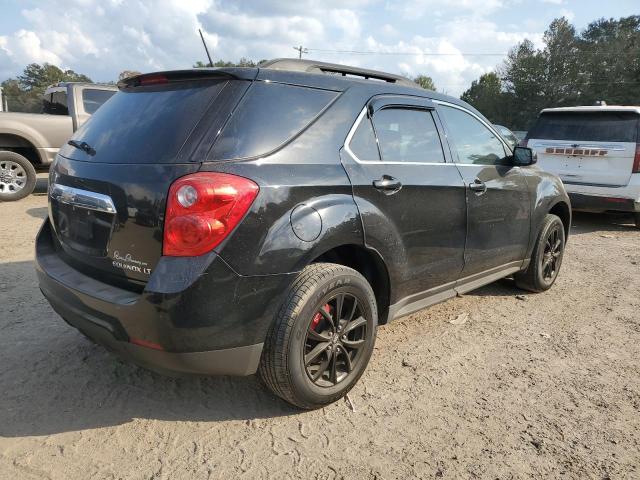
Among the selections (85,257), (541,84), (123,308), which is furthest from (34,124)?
(541,84)

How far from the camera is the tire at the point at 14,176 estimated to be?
7938 millimetres

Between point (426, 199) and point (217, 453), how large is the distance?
1851mm

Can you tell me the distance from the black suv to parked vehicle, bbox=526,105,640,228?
5161mm

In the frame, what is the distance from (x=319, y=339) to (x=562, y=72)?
231 ft

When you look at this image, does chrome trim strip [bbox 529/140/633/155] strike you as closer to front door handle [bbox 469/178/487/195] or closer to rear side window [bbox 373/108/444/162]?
front door handle [bbox 469/178/487/195]

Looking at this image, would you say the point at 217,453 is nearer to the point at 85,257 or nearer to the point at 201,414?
the point at 201,414

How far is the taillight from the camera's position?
82.4 inches

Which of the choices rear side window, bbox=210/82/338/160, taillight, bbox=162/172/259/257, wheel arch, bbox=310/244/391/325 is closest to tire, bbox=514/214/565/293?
wheel arch, bbox=310/244/391/325

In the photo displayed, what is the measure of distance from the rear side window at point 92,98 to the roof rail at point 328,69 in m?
6.83

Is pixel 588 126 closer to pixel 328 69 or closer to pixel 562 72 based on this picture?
pixel 328 69

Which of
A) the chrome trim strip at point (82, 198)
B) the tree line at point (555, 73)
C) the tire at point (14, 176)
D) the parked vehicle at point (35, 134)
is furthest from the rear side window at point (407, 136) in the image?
the tree line at point (555, 73)

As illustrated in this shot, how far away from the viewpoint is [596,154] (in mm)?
7242

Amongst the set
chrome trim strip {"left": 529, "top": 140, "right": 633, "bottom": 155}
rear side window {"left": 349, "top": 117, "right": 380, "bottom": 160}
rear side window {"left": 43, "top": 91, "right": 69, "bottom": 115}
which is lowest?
chrome trim strip {"left": 529, "top": 140, "right": 633, "bottom": 155}

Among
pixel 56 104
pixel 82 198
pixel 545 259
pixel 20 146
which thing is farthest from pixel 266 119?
pixel 56 104
